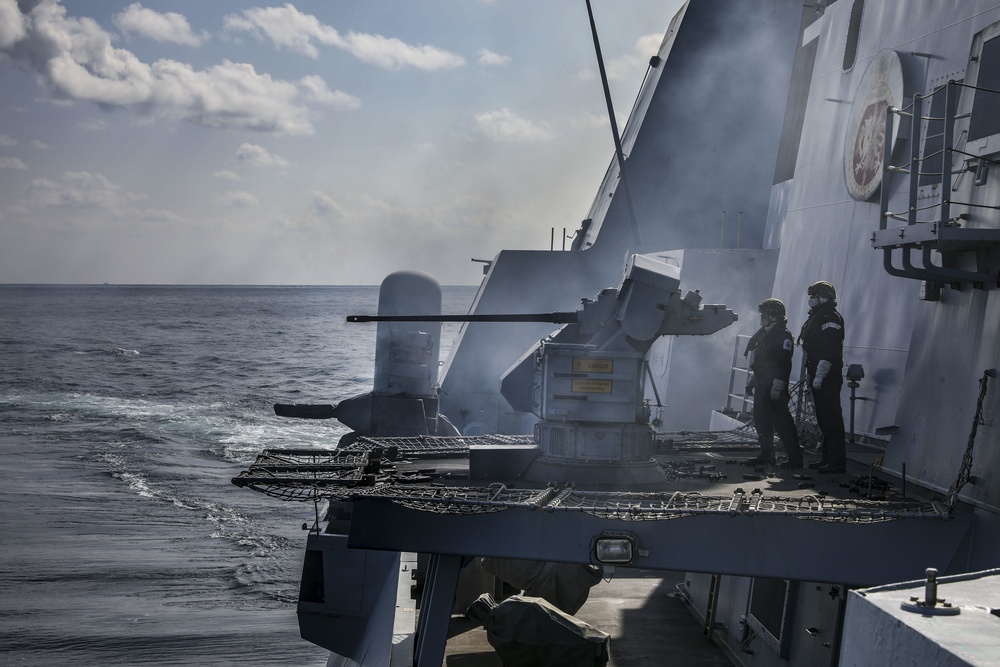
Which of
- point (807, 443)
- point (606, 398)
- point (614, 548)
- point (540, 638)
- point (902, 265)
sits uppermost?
point (902, 265)

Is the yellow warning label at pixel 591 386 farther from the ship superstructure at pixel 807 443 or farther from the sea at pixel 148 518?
the sea at pixel 148 518

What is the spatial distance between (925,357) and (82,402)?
33752 mm

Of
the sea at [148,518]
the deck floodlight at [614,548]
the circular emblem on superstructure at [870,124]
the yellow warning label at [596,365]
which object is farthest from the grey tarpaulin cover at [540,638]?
the sea at [148,518]

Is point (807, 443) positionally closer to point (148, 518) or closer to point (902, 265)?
point (902, 265)

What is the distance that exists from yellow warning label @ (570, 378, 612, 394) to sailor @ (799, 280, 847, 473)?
1377 mm

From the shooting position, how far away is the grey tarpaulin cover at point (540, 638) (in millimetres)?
7414

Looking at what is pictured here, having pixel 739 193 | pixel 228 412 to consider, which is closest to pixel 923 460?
pixel 739 193

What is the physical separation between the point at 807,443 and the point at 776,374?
129 cm

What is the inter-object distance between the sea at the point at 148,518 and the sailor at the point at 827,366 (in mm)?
8633

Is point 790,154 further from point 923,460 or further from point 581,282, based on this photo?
point 923,460

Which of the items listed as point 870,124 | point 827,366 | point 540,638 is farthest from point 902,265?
point 540,638

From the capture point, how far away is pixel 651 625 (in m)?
9.14

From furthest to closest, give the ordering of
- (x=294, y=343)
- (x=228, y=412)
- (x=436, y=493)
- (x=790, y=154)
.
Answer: (x=294, y=343) < (x=228, y=412) < (x=790, y=154) < (x=436, y=493)

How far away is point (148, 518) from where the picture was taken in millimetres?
19594
